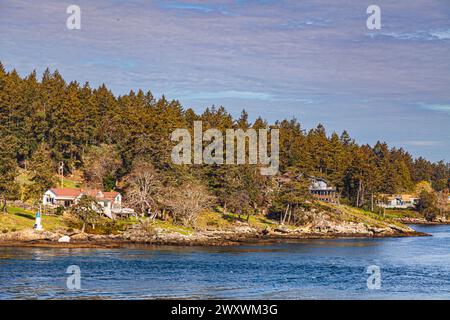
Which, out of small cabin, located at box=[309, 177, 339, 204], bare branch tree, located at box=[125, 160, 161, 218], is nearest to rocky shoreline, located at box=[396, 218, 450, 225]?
small cabin, located at box=[309, 177, 339, 204]

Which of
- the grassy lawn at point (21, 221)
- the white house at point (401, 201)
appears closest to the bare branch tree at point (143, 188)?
the grassy lawn at point (21, 221)

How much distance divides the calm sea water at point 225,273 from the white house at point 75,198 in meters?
→ 21.7

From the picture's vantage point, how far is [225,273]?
62.2m

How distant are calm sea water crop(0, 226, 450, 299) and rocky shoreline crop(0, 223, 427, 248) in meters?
4.76

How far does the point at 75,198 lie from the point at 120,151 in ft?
54.3

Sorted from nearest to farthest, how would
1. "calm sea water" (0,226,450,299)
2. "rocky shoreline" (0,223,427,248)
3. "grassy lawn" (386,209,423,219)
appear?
"calm sea water" (0,226,450,299)
"rocky shoreline" (0,223,427,248)
"grassy lawn" (386,209,423,219)

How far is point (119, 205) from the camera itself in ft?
336

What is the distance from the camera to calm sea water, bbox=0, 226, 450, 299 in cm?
5088

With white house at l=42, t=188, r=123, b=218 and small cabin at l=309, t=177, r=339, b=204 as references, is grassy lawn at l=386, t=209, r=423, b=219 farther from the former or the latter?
white house at l=42, t=188, r=123, b=218

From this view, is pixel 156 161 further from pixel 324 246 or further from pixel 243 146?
pixel 324 246

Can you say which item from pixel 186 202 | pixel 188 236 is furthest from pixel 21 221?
pixel 186 202

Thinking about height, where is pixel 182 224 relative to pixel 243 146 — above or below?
below
